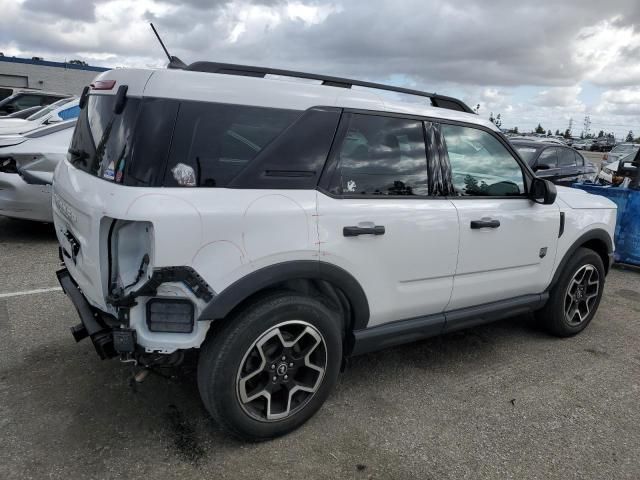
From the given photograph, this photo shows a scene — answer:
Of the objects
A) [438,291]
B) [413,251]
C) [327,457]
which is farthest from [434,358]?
[327,457]

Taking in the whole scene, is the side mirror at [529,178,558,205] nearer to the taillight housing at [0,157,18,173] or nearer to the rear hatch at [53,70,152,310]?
the rear hatch at [53,70,152,310]

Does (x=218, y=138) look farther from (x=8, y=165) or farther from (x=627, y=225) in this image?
(x=627, y=225)

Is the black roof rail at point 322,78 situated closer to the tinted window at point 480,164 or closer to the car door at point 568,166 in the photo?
the tinted window at point 480,164

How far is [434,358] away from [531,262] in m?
1.03

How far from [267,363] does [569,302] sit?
116 inches

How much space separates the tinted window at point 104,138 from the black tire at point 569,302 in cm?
348

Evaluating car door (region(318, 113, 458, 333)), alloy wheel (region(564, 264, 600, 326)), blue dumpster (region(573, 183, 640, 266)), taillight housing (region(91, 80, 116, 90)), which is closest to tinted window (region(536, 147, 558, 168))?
blue dumpster (region(573, 183, 640, 266))

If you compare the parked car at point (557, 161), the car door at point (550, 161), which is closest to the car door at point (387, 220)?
the parked car at point (557, 161)

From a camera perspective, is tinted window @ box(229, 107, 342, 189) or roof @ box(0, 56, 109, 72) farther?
roof @ box(0, 56, 109, 72)

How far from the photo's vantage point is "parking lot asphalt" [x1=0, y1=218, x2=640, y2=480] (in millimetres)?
2586

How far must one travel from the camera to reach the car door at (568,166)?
975cm

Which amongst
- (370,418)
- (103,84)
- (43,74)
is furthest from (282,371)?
(43,74)

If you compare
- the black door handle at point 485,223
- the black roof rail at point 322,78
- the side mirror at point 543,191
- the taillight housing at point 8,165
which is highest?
the black roof rail at point 322,78

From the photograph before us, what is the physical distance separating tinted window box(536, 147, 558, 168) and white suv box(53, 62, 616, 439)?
22.4 ft
